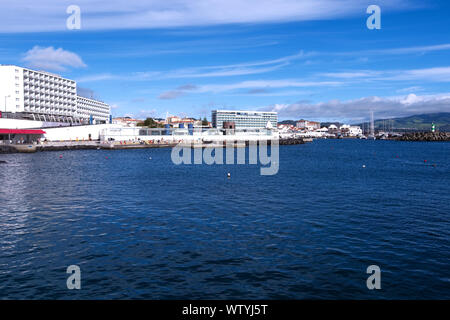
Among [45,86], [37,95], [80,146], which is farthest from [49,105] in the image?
[80,146]

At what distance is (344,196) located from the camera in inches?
1204

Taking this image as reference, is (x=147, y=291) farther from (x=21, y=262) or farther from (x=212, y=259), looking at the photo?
(x=21, y=262)

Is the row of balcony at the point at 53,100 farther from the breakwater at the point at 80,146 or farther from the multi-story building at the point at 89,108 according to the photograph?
the breakwater at the point at 80,146

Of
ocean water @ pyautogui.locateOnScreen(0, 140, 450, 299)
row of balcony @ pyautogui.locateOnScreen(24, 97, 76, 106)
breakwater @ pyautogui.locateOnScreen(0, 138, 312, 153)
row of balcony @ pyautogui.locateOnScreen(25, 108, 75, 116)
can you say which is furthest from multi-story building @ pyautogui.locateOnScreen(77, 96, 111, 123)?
ocean water @ pyautogui.locateOnScreen(0, 140, 450, 299)

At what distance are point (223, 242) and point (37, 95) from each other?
423 feet

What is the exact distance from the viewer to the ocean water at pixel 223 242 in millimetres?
12570

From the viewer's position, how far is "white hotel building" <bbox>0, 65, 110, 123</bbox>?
373ft

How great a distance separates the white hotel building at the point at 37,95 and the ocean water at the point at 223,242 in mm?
97982

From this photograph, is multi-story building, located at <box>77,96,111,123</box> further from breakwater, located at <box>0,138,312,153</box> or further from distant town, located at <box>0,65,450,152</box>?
breakwater, located at <box>0,138,312,153</box>

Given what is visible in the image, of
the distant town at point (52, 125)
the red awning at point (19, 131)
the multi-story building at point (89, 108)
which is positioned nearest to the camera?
the red awning at point (19, 131)

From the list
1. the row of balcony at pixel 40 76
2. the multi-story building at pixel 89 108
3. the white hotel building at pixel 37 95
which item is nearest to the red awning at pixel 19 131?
the white hotel building at pixel 37 95

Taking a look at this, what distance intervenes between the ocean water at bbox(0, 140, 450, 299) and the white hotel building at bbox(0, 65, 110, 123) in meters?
98.0
